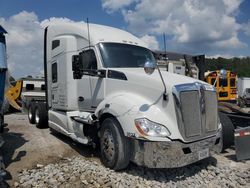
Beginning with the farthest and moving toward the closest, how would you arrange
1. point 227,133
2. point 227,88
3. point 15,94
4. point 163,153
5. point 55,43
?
point 227,88 < point 15,94 < point 55,43 < point 227,133 < point 163,153

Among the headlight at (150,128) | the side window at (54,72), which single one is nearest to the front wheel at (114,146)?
the headlight at (150,128)

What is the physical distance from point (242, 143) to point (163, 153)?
2675 mm

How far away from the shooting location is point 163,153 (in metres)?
5.22

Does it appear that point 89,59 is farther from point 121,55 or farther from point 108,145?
point 108,145

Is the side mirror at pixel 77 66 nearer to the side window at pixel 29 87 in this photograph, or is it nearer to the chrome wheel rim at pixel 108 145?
the chrome wheel rim at pixel 108 145

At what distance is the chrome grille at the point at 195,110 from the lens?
17.7ft

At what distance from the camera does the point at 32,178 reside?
5.61m

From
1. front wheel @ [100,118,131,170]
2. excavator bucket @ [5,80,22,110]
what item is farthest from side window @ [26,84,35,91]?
front wheel @ [100,118,131,170]

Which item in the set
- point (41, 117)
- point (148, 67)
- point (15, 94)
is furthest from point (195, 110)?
point (15, 94)

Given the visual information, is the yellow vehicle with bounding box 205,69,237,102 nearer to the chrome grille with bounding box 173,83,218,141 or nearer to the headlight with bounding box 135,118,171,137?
the chrome grille with bounding box 173,83,218,141

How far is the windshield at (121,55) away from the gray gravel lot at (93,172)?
2195 mm

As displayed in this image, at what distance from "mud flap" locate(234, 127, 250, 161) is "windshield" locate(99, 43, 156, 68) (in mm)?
2724

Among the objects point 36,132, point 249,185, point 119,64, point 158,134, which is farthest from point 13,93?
point 249,185

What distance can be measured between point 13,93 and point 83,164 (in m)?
8.74
